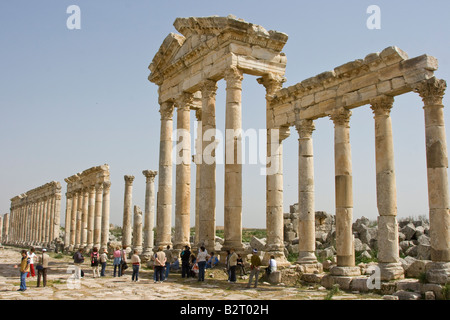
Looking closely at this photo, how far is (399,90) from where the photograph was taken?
50.0 ft

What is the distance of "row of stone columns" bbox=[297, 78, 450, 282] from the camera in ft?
45.0

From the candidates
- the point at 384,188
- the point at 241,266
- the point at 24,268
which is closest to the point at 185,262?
the point at 241,266

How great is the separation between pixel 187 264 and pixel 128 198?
18.9 metres

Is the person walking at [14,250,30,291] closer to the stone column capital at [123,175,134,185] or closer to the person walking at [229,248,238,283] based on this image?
the person walking at [229,248,238,283]

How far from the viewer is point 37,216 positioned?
59.8m

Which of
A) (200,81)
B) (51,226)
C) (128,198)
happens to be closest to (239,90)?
(200,81)

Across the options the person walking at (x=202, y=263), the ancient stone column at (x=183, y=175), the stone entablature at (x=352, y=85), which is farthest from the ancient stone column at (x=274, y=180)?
the ancient stone column at (x=183, y=175)

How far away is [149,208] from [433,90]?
2307 cm

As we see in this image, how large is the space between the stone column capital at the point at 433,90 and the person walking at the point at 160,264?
404 inches

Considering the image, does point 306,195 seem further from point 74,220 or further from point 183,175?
point 74,220

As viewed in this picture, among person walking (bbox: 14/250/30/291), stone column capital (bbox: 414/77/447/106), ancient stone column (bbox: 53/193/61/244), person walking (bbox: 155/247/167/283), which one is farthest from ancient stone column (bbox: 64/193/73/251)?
stone column capital (bbox: 414/77/447/106)

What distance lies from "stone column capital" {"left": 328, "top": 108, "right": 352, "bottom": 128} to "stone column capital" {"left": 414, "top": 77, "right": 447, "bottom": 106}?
3583mm

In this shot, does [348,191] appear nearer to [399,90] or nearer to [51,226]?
[399,90]

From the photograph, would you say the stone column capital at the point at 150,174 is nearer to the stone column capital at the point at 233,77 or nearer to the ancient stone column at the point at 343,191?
the stone column capital at the point at 233,77
